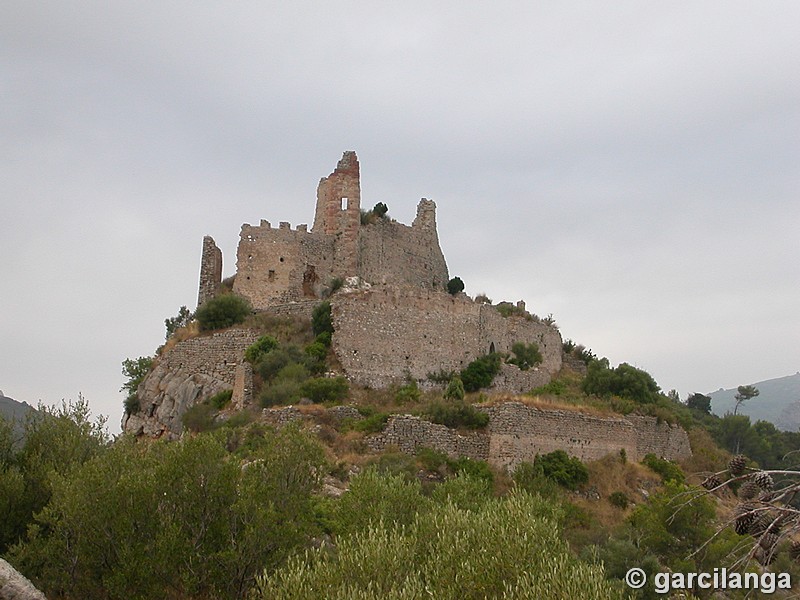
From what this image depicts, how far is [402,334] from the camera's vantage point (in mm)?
32094

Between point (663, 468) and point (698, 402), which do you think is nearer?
point (663, 468)

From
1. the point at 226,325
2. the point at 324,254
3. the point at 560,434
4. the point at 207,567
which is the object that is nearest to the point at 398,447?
the point at 560,434

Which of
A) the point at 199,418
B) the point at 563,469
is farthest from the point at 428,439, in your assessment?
the point at 199,418

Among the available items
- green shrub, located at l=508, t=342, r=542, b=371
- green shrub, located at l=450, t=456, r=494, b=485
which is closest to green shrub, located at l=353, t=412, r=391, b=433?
green shrub, located at l=450, t=456, r=494, b=485

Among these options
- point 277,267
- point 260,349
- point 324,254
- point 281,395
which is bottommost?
point 281,395

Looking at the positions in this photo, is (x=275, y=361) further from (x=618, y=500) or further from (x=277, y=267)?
(x=618, y=500)

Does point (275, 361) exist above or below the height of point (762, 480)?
above

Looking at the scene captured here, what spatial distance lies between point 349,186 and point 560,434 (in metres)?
17.9

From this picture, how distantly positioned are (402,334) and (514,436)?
25.5 ft

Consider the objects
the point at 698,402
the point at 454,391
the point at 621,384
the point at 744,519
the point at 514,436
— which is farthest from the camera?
the point at 698,402

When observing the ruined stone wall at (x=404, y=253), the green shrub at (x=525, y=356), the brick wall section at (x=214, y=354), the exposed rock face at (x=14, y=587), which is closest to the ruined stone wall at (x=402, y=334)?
the green shrub at (x=525, y=356)

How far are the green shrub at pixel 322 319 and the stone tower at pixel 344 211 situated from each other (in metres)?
6.58

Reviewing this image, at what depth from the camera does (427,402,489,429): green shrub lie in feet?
85.8

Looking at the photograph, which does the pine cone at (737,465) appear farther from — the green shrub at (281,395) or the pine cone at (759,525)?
the green shrub at (281,395)
